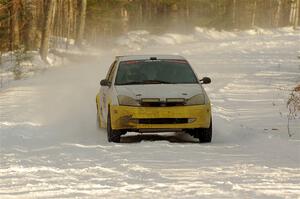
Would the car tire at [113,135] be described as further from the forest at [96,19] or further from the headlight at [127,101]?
the forest at [96,19]

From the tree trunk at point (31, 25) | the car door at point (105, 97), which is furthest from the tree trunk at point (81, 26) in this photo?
the car door at point (105, 97)

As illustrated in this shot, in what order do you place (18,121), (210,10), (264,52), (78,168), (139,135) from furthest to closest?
(210,10)
(264,52)
(18,121)
(139,135)
(78,168)

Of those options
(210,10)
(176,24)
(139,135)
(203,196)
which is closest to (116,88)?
(139,135)

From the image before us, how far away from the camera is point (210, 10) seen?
257ft

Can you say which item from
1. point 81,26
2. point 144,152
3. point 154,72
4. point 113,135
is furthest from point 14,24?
point 144,152

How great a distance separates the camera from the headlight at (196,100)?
10.3 meters

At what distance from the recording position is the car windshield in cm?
1123

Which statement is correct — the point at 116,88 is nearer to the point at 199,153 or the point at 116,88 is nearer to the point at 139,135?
the point at 139,135

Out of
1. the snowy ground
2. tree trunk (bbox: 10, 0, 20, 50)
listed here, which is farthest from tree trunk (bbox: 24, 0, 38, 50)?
the snowy ground

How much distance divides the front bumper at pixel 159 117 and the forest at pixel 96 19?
1425 centimetres

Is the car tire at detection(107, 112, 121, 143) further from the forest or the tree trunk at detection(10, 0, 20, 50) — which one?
the tree trunk at detection(10, 0, 20, 50)

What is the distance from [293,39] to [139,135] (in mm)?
37284

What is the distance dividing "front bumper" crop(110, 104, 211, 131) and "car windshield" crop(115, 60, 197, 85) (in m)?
1.05

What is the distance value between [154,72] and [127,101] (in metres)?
1.36
